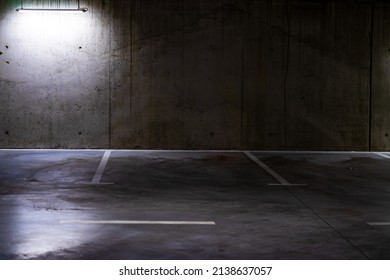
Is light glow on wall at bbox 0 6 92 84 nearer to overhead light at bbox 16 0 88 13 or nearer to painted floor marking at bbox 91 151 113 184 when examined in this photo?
overhead light at bbox 16 0 88 13

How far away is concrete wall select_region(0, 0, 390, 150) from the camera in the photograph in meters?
13.8

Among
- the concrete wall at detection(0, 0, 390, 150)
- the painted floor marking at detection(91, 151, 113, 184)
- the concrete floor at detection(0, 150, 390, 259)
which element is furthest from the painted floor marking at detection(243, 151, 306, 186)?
the painted floor marking at detection(91, 151, 113, 184)

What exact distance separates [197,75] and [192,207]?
6.52m

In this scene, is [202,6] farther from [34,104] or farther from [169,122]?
[34,104]

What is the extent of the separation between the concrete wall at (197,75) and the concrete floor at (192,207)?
130 centimetres

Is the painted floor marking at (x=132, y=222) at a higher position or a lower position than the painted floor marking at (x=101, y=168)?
lower

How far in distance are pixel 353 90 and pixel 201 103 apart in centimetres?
323

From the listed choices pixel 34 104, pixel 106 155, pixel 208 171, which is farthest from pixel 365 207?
pixel 34 104

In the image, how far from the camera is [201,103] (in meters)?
14.0

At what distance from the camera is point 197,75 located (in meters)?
13.9

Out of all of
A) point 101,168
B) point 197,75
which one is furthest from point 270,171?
point 197,75

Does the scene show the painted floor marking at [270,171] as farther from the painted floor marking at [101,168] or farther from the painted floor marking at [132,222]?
the painted floor marking at [132,222]

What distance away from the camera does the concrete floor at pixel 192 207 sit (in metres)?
5.78

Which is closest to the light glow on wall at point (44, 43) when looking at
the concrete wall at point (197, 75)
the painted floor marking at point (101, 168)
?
the concrete wall at point (197, 75)
